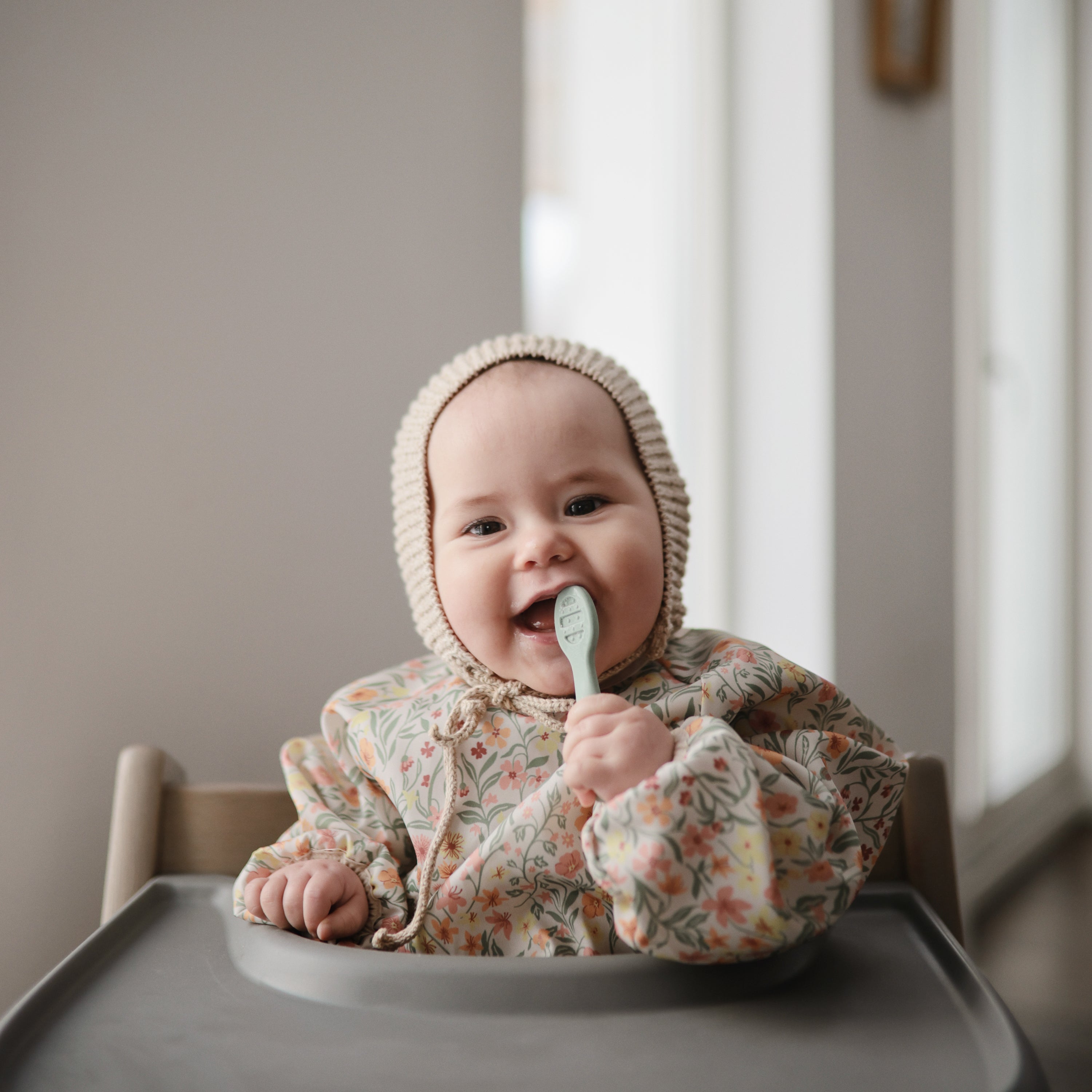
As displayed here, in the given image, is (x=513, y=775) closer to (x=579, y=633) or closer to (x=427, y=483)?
(x=579, y=633)

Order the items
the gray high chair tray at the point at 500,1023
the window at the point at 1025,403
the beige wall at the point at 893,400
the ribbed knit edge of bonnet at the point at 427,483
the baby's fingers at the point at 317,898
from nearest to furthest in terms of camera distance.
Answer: the gray high chair tray at the point at 500,1023 → the baby's fingers at the point at 317,898 → the ribbed knit edge of bonnet at the point at 427,483 → the beige wall at the point at 893,400 → the window at the point at 1025,403

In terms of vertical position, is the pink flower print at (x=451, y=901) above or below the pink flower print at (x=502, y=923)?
above

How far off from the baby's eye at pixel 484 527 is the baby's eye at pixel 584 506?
0.16 ft

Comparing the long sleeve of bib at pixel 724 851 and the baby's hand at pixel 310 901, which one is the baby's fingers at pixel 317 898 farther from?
the long sleeve of bib at pixel 724 851

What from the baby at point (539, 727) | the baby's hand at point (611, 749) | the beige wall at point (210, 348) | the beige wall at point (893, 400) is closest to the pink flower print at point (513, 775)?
the baby at point (539, 727)

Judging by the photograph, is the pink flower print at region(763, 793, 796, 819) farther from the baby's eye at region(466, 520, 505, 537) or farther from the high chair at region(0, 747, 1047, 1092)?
the baby's eye at region(466, 520, 505, 537)

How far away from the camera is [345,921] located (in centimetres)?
61

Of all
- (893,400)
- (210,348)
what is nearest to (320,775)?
(210,348)

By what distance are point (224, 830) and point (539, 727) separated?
0.27 meters

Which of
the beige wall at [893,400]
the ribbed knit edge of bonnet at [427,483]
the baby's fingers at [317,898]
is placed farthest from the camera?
the beige wall at [893,400]

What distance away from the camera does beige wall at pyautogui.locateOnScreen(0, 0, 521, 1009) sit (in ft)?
2.59

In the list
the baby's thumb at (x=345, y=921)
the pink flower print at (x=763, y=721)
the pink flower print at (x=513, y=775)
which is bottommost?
the baby's thumb at (x=345, y=921)

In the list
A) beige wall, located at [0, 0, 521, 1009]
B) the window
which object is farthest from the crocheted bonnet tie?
the window

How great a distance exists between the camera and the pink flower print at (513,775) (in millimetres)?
669
